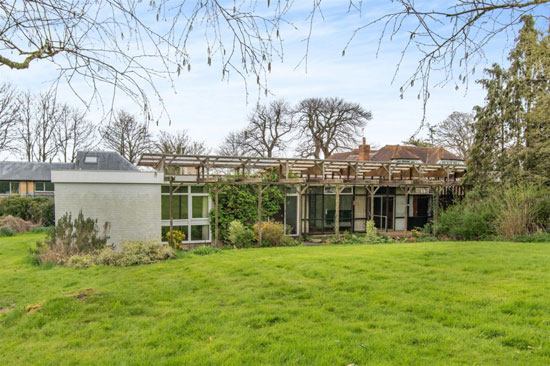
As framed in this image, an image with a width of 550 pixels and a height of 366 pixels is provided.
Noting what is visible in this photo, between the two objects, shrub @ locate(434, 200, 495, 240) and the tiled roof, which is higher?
the tiled roof

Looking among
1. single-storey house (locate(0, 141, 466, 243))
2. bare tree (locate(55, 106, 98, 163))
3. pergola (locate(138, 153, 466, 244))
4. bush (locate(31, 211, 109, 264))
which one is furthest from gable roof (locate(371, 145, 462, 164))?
bare tree (locate(55, 106, 98, 163))

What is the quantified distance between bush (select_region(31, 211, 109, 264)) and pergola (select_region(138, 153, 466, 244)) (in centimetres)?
322

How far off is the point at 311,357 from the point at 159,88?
9.03ft

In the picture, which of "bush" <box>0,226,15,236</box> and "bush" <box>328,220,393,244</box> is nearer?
"bush" <box>328,220,393,244</box>

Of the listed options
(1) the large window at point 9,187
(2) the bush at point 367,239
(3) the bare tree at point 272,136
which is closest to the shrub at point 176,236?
(2) the bush at point 367,239

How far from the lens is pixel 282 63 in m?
2.59

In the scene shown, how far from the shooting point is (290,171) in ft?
54.5

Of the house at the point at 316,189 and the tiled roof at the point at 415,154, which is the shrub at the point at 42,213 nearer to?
the house at the point at 316,189

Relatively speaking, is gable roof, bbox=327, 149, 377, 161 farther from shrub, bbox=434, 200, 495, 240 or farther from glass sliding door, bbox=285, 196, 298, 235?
shrub, bbox=434, 200, 495, 240

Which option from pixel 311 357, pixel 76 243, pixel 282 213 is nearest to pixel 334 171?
pixel 282 213

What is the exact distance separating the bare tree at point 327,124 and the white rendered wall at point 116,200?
19.0 metres

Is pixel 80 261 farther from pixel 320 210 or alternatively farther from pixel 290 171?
pixel 320 210

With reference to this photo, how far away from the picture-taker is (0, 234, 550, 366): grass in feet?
11.5

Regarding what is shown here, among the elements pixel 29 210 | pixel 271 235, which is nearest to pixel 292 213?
pixel 271 235
